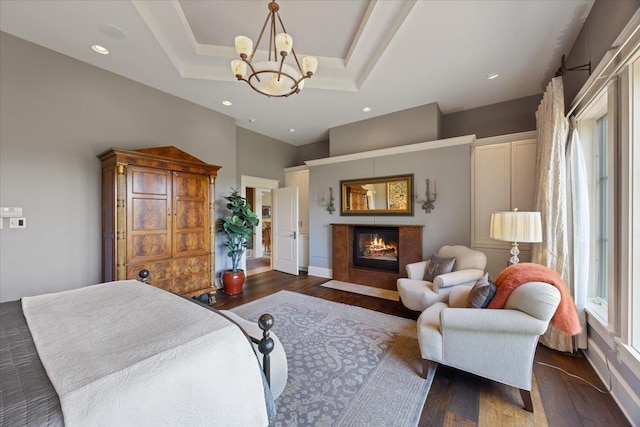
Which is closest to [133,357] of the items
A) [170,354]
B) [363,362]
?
[170,354]

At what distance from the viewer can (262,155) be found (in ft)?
18.5

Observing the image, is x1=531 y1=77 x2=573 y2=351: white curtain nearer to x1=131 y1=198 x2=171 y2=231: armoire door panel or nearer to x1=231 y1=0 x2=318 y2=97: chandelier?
x1=231 y1=0 x2=318 y2=97: chandelier

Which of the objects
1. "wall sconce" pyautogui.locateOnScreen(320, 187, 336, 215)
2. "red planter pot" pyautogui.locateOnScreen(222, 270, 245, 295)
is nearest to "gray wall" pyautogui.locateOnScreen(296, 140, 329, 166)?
"wall sconce" pyautogui.locateOnScreen(320, 187, 336, 215)

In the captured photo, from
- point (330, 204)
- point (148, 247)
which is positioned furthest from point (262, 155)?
point (148, 247)

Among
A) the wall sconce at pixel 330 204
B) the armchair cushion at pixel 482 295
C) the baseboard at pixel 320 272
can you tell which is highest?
the wall sconce at pixel 330 204

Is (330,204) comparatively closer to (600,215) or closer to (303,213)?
(303,213)

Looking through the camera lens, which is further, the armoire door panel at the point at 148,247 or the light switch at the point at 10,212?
the armoire door panel at the point at 148,247

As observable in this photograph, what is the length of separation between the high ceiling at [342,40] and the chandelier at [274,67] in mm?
592

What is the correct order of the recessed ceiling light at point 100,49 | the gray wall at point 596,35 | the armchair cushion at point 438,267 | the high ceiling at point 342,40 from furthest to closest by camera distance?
the armchair cushion at point 438,267
the recessed ceiling light at point 100,49
the high ceiling at point 342,40
the gray wall at point 596,35

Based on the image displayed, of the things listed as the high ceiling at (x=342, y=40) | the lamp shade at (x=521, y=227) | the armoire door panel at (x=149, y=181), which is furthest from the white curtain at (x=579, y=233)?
the armoire door panel at (x=149, y=181)

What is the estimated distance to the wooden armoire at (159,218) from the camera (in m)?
2.82

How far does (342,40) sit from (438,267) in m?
3.04

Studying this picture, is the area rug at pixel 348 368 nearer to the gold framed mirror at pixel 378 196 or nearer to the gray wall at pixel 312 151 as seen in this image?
the gold framed mirror at pixel 378 196

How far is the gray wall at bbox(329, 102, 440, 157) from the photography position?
13.5ft
